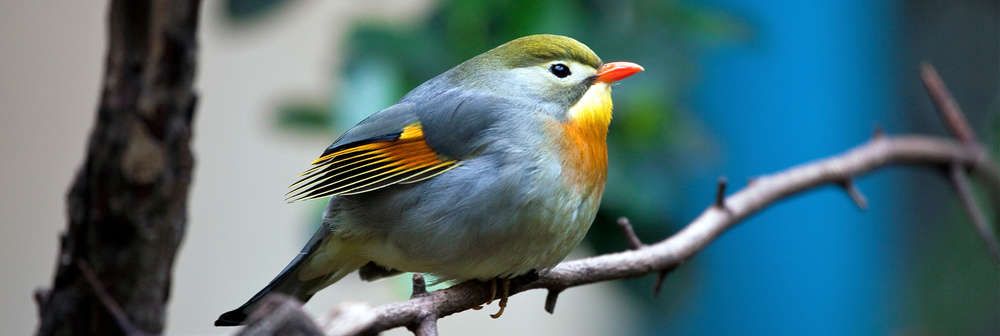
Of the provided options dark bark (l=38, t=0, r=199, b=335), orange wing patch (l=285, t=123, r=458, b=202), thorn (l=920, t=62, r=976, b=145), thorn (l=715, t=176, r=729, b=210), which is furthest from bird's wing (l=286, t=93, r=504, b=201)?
thorn (l=920, t=62, r=976, b=145)

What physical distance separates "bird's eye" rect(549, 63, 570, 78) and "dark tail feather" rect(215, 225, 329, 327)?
2.07ft

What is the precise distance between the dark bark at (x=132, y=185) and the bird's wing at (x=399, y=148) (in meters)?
0.47

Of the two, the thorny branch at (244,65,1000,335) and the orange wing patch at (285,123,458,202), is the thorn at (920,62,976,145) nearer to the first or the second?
the thorny branch at (244,65,1000,335)

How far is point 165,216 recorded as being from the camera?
1.69 metres

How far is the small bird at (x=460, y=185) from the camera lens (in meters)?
2.21

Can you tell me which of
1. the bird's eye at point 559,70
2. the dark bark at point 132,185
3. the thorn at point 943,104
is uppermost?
the thorn at point 943,104

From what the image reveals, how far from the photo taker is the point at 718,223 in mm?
2801

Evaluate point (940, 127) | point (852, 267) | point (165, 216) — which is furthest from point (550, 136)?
point (940, 127)

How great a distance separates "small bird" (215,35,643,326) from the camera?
2.21m

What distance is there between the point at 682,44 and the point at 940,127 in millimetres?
2732

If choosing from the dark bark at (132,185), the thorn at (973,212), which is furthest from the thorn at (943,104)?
the dark bark at (132,185)

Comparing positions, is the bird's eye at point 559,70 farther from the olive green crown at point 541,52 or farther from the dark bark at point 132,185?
the dark bark at point 132,185

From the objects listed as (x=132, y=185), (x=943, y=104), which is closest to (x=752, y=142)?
(x=943, y=104)

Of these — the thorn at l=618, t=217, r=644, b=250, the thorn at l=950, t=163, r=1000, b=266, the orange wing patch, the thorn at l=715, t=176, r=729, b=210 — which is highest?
the thorn at l=950, t=163, r=1000, b=266
